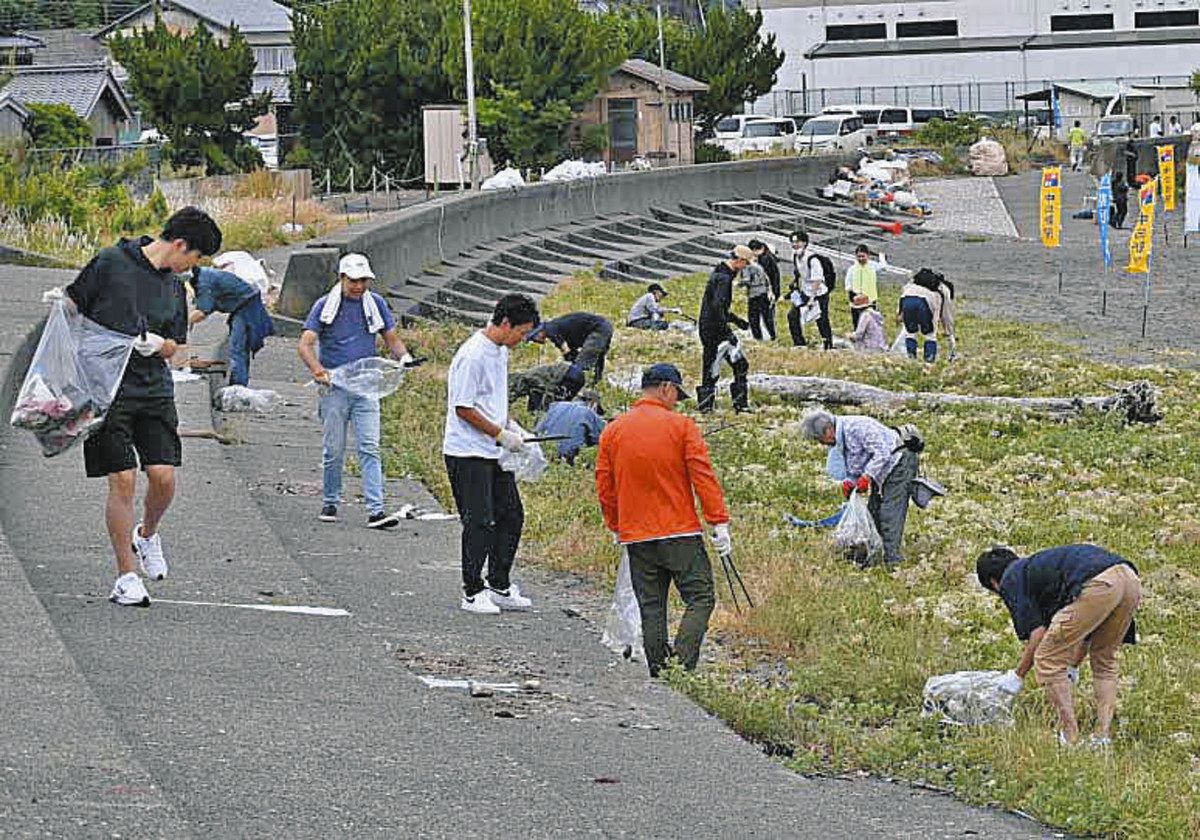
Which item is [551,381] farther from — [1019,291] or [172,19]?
[172,19]

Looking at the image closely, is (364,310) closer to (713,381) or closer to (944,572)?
(944,572)

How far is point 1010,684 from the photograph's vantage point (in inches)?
362

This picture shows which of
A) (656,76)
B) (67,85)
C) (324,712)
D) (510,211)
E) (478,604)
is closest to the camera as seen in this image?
(324,712)

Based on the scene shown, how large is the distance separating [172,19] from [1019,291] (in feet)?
177

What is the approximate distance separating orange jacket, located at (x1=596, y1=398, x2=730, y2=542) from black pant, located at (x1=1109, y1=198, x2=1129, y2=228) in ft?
142

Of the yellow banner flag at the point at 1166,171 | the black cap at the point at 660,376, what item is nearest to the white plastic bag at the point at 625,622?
the black cap at the point at 660,376

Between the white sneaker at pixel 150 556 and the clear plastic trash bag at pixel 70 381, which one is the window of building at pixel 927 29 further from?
the clear plastic trash bag at pixel 70 381

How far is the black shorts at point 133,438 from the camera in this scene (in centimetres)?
877

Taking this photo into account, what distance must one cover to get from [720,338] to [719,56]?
Result: 52788mm

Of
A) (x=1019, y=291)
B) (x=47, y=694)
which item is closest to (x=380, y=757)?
(x=47, y=694)

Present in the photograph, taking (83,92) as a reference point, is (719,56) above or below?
above

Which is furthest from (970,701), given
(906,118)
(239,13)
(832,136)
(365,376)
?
(239,13)

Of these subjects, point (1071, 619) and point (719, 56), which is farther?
point (719, 56)

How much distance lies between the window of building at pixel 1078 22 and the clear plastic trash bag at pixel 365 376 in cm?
8956
